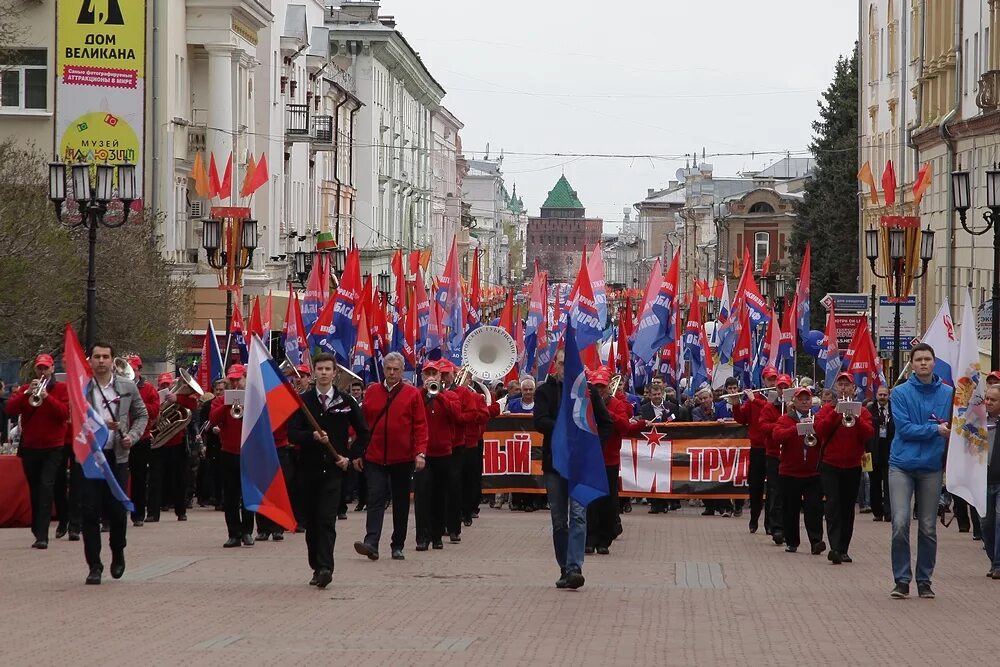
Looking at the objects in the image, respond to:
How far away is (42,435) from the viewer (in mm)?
17234

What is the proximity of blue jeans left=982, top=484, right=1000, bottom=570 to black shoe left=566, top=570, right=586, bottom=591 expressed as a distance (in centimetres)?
342

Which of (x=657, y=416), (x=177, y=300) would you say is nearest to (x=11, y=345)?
(x=177, y=300)

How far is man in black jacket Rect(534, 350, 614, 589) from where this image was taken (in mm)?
13656

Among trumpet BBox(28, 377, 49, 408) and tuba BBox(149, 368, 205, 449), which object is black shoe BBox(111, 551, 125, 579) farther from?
tuba BBox(149, 368, 205, 449)

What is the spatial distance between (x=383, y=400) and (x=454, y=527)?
3.07 m

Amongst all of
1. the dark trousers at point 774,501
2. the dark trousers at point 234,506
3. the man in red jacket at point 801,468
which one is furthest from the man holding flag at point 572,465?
the dark trousers at point 774,501

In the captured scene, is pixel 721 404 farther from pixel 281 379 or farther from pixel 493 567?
pixel 281 379

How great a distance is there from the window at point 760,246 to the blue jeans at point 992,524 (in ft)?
314

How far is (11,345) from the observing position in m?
29.6

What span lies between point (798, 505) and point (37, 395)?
7340 mm

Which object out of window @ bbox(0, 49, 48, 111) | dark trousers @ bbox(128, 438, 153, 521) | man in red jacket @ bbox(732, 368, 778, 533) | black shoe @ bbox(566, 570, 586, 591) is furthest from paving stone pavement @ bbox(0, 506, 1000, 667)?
window @ bbox(0, 49, 48, 111)

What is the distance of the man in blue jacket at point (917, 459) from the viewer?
13.1 meters

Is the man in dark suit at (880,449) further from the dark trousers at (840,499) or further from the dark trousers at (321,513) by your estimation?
the dark trousers at (321,513)

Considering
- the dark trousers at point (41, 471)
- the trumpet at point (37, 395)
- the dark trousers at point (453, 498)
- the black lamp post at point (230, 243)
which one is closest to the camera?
the trumpet at point (37, 395)
